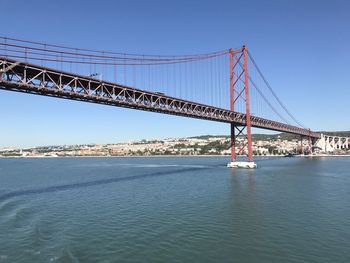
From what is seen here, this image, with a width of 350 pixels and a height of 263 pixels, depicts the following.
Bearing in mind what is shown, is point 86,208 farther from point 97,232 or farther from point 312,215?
point 312,215

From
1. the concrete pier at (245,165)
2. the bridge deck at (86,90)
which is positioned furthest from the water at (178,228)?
the concrete pier at (245,165)

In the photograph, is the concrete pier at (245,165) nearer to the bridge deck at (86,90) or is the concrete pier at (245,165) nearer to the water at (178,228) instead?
the bridge deck at (86,90)

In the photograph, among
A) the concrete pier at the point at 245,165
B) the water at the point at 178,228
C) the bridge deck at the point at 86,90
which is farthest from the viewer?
the concrete pier at the point at 245,165

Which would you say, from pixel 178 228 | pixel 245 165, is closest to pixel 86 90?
pixel 178 228

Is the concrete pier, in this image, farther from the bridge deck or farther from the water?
the water

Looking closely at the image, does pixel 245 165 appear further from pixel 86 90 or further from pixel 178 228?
pixel 178 228

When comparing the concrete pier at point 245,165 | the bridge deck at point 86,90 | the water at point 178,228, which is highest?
the bridge deck at point 86,90

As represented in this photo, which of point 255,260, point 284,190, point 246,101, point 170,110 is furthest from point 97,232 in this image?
point 246,101

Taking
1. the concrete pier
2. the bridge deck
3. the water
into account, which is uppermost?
the bridge deck

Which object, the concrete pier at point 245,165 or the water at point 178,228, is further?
the concrete pier at point 245,165

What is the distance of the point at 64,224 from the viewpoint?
20625 millimetres

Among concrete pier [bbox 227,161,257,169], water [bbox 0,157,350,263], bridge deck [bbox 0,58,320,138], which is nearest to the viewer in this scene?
water [bbox 0,157,350,263]

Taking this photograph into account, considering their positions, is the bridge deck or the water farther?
the bridge deck

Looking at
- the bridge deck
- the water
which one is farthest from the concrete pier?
the water
